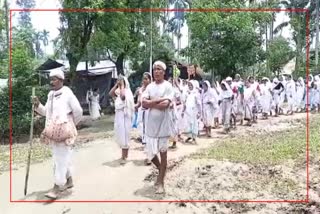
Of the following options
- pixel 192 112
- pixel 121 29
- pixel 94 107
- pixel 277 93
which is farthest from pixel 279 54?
pixel 192 112

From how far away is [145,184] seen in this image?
26.2 ft

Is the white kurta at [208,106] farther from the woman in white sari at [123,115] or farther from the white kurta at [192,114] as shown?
the woman in white sari at [123,115]

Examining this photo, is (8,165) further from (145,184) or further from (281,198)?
(281,198)

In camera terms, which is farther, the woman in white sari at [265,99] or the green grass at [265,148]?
the woman in white sari at [265,99]

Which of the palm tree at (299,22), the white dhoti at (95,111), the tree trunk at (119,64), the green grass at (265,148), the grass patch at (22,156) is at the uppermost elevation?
the palm tree at (299,22)

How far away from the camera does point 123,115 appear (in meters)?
9.66

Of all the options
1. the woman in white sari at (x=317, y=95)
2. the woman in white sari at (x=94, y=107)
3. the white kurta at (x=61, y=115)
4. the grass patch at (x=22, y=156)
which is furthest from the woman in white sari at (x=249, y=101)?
the woman in white sari at (x=94, y=107)

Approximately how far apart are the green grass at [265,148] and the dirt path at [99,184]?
2.21ft

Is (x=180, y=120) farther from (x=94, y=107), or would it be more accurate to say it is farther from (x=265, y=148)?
(x=94, y=107)

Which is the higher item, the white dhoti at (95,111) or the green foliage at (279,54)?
the green foliage at (279,54)

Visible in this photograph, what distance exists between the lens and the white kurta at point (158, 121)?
23.2ft

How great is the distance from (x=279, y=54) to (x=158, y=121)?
35.4m

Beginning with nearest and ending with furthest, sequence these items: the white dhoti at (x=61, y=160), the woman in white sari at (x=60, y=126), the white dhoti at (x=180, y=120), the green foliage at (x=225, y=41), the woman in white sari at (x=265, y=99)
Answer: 1. the woman in white sari at (x=60, y=126)
2. the white dhoti at (x=61, y=160)
3. the white dhoti at (x=180, y=120)
4. the woman in white sari at (x=265, y=99)
5. the green foliage at (x=225, y=41)

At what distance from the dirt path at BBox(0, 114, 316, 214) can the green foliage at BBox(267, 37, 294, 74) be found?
29.1 m
